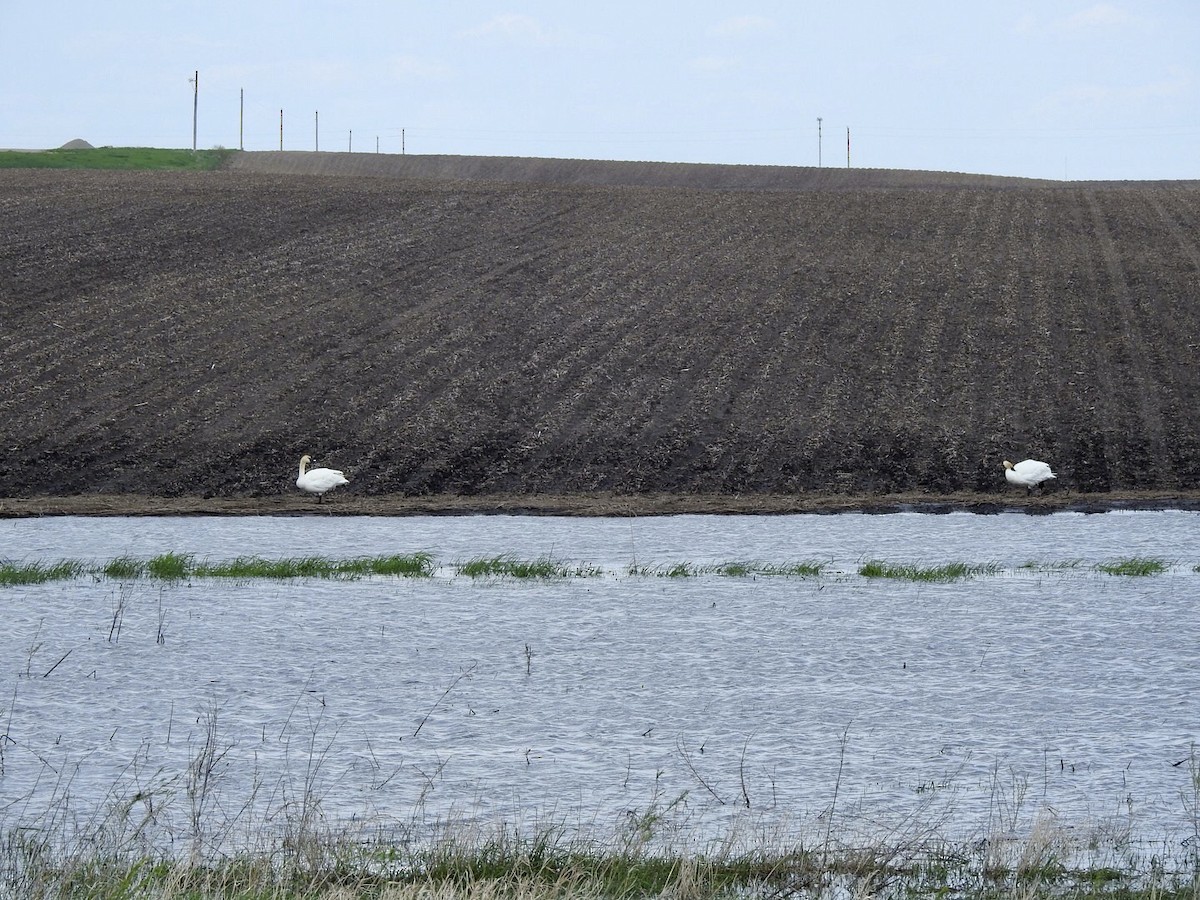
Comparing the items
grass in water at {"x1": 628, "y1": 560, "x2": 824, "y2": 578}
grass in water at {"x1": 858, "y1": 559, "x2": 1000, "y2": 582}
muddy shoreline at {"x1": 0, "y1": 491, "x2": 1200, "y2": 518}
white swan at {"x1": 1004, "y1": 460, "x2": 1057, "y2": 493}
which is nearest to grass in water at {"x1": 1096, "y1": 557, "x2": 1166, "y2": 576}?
grass in water at {"x1": 858, "y1": 559, "x2": 1000, "y2": 582}

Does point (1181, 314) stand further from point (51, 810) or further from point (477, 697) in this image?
point (51, 810)

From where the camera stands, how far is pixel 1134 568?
16.8 metres

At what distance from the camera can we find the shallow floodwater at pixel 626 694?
8.53 m

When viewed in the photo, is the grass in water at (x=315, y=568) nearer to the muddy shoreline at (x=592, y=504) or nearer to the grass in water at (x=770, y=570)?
the grass in water at (x=770, y=570)

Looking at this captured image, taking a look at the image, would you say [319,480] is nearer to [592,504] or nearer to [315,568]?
[592,504]

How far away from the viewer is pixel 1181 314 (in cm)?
3662

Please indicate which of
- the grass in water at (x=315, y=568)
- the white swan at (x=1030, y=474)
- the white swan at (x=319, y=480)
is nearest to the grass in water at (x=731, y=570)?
the grass in water at (x=315, y=568)

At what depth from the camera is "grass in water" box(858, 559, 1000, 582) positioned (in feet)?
54.0

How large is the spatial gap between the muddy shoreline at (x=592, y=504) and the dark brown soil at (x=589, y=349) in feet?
0.41

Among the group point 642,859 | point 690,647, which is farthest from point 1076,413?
point 642,859

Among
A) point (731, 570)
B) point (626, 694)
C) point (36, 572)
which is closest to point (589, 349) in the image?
point (731, 570)

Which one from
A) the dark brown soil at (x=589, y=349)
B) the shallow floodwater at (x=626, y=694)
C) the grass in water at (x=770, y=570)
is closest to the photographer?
the shallow floodwater at (x=626, y=694)

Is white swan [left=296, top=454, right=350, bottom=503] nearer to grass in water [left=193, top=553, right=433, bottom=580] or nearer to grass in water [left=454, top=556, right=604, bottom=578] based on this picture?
grass in water [left=193, top=553, right=433, bottom=580]

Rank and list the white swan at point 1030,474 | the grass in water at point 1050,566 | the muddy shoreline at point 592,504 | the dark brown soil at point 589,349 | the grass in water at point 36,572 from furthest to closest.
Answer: the dark brown soil at point 589,349 < the white swan at point 1030,474 < the muddy shoreline at point 592,504 < the grass in water at point 1050,566 < the grass in water at point 36,572
